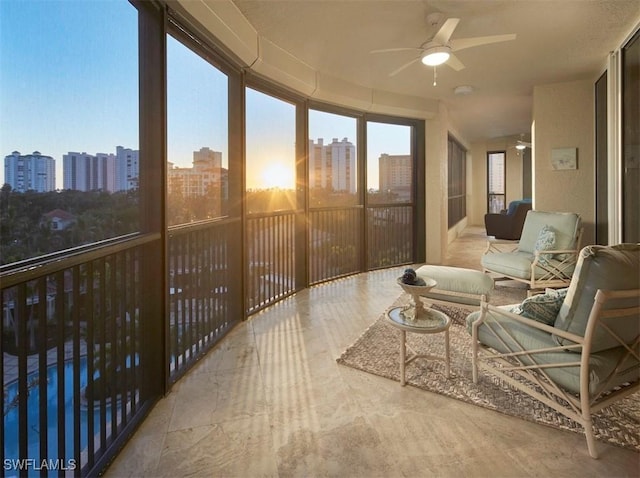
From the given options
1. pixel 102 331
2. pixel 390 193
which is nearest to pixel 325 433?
pixel 102 331

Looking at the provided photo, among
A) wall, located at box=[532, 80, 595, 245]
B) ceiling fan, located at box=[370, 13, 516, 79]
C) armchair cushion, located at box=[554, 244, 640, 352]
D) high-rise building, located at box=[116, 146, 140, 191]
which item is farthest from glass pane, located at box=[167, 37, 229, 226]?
wall, located at box=[532, 80, 595, 245]

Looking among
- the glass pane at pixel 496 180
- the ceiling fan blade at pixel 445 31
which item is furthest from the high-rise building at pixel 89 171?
the glass pane at pixel 496 180

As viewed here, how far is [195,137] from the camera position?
2.65 meters

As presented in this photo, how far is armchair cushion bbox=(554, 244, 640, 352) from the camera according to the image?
1617mm

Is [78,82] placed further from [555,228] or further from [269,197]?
[555,228]

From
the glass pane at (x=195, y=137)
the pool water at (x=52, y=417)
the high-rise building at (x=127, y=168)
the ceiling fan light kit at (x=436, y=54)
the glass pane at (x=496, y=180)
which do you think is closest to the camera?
the pool water at (x=52, y=417)

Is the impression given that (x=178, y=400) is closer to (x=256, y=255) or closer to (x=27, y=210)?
(x=27, y=210)

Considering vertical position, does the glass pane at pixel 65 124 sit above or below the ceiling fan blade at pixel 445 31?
below

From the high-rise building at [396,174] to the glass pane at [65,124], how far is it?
437cm

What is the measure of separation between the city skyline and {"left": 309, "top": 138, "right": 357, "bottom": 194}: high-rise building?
2260 millimetres

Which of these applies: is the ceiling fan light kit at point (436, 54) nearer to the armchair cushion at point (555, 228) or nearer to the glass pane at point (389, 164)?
the glass pane at point (389, 164)

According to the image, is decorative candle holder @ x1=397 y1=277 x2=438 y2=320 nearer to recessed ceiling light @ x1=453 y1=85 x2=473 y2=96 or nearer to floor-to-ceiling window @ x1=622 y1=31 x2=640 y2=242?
floor-to-ceiling window @ x1=622 y1=31 x2=640 y2=242

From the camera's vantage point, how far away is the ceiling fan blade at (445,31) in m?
2.81

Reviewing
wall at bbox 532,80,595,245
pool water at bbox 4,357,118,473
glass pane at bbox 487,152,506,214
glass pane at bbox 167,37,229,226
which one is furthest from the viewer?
glass pane at bbox 487,152,506,214
